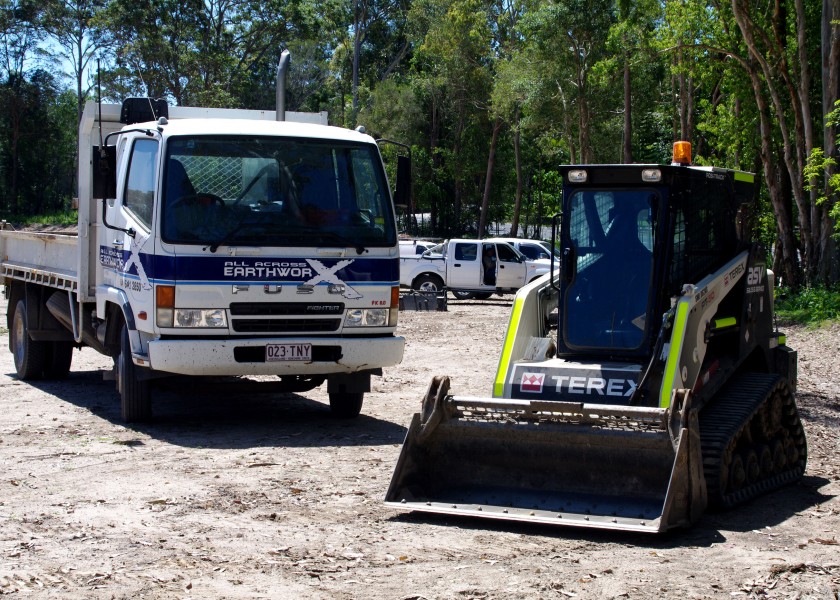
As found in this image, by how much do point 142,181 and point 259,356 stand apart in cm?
200

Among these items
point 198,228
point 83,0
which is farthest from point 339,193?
point 83,0

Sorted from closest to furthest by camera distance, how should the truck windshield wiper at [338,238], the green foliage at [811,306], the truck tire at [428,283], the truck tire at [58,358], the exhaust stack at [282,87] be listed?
the truck windshield wiper at [338,238] < the exhaust stack at [282,87] < the truck tire at [58,358] < the green foliage at [811,306] < the truck tire at [428,283]

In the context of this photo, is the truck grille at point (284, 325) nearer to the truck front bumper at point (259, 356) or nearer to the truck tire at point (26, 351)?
the truck front bumper at point (259, 356)

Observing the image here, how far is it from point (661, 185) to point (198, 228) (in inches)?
170

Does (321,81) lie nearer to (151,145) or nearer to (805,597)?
(151,145)

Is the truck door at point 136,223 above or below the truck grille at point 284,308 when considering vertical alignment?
above

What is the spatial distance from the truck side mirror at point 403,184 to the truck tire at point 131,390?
2.92m

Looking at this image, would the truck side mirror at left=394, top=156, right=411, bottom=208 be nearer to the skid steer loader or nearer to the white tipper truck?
the white tipper truck

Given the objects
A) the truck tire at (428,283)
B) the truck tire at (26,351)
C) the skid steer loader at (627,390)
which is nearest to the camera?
the skid steer loader at (627,390)

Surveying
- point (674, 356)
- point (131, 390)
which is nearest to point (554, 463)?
point (674, 356)

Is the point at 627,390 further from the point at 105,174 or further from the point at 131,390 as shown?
the point at 105,174

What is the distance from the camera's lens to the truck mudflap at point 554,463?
275 inches

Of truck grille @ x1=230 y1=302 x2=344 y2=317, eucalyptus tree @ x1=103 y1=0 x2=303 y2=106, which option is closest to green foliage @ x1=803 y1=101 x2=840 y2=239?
truck grille @ x1=230 y1=302 x2=344 y2=317

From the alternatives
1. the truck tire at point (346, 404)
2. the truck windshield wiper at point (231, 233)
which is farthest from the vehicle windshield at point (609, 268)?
the truck tire at point (346, 404)
